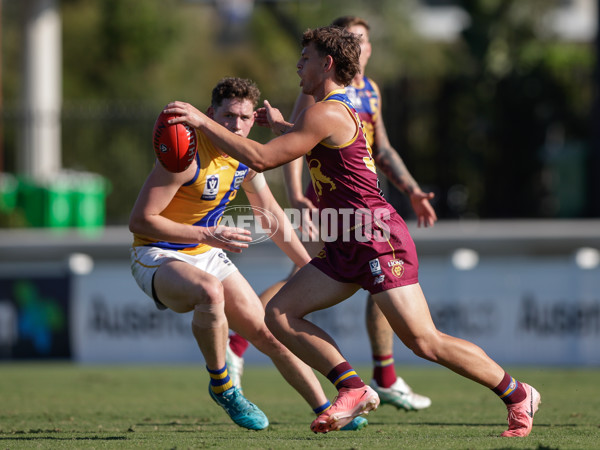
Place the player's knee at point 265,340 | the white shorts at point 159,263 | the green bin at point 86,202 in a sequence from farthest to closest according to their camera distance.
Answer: the green bin at point 86,202 → the player's knee at point 265,340 → the white shorts at point 159,263

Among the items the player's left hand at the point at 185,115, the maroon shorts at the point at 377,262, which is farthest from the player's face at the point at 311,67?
the maroon shorts at the point at 377,262

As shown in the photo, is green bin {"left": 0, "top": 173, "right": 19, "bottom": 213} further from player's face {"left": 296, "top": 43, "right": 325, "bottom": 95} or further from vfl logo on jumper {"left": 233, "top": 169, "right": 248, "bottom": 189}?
player's face {"left": 296, "top": 43, "right": 325, "bottom": 95}

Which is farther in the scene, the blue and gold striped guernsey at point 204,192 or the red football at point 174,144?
the blue and gold striped guernsey at point 204,192

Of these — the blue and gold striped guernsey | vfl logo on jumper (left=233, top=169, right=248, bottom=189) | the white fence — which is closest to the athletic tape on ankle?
the blue and gold striped guernsey

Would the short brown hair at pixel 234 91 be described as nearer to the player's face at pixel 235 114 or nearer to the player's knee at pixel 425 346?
the player's face at pixel 235 114

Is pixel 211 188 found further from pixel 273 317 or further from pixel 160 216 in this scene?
pixel 273 317

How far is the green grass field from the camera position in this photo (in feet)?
17.9

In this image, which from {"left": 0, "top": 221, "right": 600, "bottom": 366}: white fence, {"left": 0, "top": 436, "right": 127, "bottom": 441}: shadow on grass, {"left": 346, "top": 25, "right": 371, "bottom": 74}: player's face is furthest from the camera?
{"left": 0, "top": 221, "right": 600, "bottom": 366}: white fence

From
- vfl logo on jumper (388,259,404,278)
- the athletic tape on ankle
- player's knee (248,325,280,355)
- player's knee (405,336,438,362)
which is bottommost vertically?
player's knee (248,325,280,355)

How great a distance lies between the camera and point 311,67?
5395 mm

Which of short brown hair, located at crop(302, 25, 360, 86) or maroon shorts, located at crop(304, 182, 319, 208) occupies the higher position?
short brown hair, located at crop(302, 25, 360, 86)

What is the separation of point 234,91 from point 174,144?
24.3 inches

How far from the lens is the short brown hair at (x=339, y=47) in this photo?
534 centimetres

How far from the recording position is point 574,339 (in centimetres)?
1118
